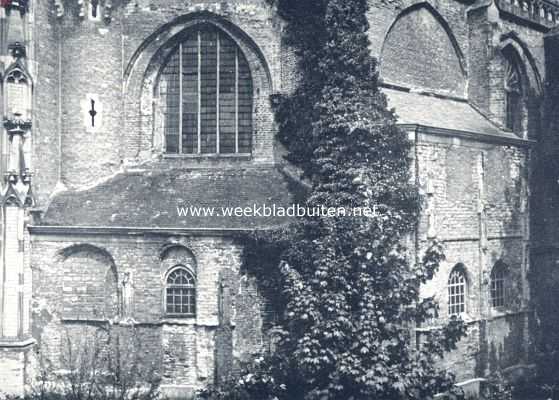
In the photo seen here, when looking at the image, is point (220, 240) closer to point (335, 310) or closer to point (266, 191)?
point (266, 191)

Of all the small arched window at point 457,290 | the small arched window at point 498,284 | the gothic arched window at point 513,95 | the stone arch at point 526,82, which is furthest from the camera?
the gothic arched window at point 513,95

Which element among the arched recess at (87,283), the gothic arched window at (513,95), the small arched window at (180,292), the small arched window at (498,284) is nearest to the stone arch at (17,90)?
the arched recess at (87,283)

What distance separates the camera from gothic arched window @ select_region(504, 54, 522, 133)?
75.9 feet

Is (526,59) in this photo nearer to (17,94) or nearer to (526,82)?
(526,82)

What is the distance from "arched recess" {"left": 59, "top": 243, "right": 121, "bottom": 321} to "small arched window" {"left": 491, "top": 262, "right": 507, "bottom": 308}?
11.4m

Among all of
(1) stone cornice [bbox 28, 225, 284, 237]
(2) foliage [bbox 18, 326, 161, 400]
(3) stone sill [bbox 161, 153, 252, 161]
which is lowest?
(2) foliage [bbox 18, 326, 161, 400]

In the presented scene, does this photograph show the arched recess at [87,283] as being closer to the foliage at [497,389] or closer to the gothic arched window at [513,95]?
the foliage at [497,389]

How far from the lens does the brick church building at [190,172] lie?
674 inches

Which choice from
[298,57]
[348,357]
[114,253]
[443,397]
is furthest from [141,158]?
[443,397]

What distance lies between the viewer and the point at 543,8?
24422mm

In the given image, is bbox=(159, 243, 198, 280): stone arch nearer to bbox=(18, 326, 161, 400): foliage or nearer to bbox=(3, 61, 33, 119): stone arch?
bbox=(18, 326, 161, 400): foliage

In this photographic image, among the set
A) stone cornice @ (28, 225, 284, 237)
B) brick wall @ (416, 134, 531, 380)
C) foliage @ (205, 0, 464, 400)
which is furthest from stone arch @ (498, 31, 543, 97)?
stone cornice @ (28, 225, 284, 237)

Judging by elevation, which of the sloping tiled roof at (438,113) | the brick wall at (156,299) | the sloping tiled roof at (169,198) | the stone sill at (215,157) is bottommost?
the brick wall at (156,299)

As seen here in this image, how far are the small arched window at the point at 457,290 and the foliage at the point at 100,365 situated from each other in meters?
8.41
